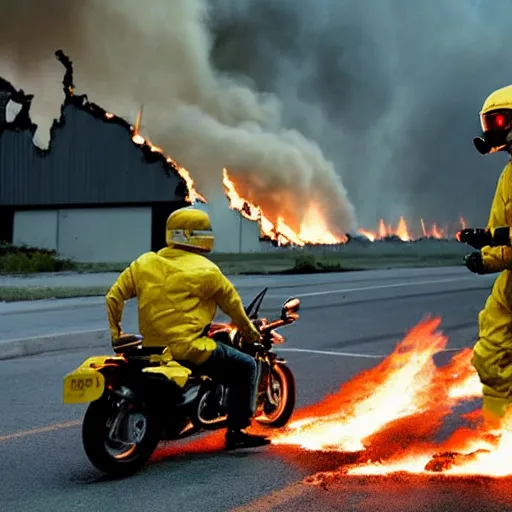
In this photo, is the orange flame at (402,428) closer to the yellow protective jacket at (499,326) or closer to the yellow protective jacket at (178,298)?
the yellow protective jacket at (499,326)

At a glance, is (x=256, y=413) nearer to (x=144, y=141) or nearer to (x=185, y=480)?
(x=185, y=480)

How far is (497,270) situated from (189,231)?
5.84 ft

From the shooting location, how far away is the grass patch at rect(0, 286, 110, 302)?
17.9 metres

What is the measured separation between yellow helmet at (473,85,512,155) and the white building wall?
→ 77.8 feet

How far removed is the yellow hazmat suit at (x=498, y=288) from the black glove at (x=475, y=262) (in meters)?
0.01

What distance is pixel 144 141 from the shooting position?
28281 millimetres

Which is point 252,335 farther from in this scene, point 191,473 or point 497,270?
point 497,270

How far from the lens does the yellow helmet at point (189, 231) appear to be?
4.75m

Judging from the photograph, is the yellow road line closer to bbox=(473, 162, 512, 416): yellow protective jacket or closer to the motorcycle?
the motorcycle

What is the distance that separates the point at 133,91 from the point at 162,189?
13.7ft

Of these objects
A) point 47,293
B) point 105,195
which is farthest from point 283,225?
point 47,293

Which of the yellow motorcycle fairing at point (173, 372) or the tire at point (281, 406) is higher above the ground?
the yellow motorcycle fairing at point (173, 372)

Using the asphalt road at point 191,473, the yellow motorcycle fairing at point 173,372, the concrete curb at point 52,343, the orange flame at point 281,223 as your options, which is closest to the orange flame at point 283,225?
the orange flame at point 281,223

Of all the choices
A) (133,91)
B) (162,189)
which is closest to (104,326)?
(162,189)
